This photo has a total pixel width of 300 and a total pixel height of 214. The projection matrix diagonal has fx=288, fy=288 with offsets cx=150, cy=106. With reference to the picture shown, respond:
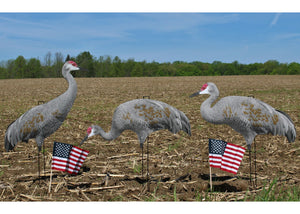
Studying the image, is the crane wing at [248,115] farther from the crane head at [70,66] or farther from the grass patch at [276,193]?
the crane head at [70,66]

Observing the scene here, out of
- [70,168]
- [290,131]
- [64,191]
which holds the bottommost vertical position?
[64,191]

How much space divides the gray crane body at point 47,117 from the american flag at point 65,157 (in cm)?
71

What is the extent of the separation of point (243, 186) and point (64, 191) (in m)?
3.87

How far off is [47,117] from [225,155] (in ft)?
12.3

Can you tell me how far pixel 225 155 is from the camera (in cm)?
561

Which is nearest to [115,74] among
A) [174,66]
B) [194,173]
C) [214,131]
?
[174,66]

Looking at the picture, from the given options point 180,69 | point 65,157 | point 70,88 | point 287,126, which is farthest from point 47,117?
point 180,69

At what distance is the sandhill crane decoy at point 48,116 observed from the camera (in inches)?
230

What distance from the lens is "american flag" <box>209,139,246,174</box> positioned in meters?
5.54

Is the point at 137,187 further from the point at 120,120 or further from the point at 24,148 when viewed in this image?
the point at 24,148

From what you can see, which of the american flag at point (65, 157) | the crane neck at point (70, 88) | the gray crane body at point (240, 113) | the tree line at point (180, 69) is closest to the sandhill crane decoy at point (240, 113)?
the gray crane body at point (240, 113)

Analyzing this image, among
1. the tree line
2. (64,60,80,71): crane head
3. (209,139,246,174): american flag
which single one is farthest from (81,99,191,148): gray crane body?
the tree line

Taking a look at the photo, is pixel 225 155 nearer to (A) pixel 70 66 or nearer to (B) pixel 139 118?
(B) pixel 139 118

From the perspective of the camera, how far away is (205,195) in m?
5.95
